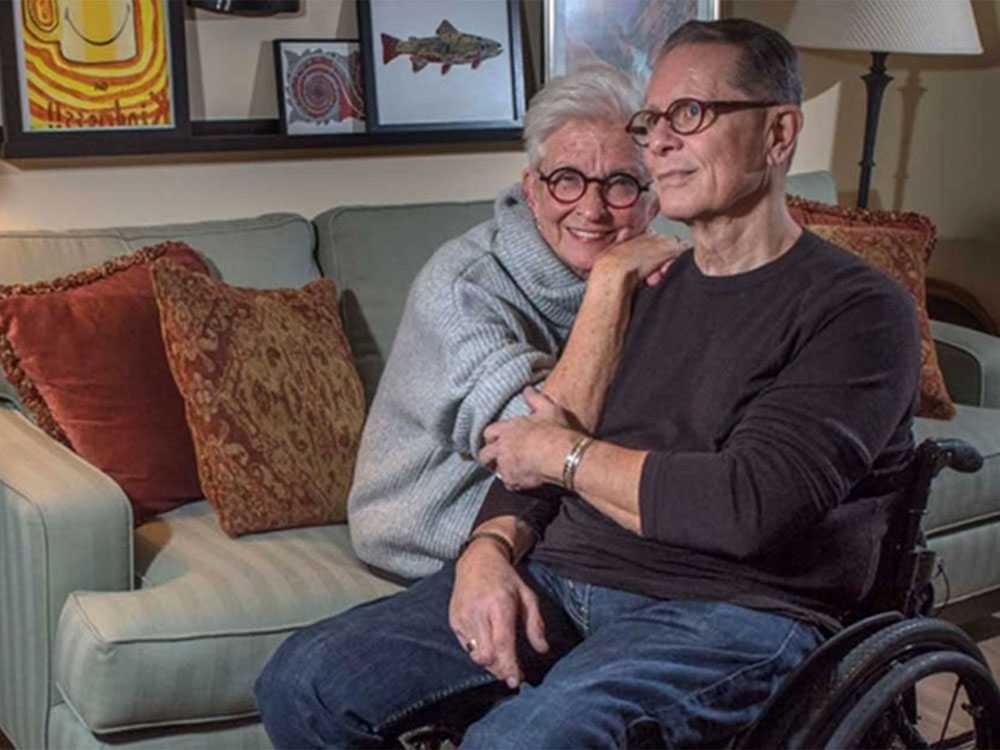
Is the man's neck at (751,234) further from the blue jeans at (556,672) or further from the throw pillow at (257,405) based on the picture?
the throw pillow at (257,405)

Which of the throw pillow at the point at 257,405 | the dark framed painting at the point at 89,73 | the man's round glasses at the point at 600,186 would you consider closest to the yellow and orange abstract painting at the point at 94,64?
the dark framed painting at the point at 89,73

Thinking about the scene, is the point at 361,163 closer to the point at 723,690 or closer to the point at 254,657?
the point at 254,657

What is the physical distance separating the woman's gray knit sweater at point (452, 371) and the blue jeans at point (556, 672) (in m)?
0.16

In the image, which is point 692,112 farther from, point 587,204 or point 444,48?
point 444,48

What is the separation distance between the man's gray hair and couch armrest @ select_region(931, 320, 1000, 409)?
1.59 meters

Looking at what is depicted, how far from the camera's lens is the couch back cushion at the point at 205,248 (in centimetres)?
254

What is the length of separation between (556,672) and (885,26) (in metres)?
2.24

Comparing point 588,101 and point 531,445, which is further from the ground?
point 588,101

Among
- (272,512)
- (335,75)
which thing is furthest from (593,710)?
(335,75)

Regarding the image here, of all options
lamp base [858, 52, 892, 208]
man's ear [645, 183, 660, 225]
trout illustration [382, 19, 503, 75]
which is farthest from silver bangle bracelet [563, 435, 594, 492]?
lamp base [858, 52, 892, 208]

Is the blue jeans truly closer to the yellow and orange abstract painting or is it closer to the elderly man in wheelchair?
the elderly man in wheelchair

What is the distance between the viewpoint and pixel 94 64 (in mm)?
2725

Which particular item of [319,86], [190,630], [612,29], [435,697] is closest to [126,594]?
[190,630]

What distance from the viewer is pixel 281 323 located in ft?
8.07
